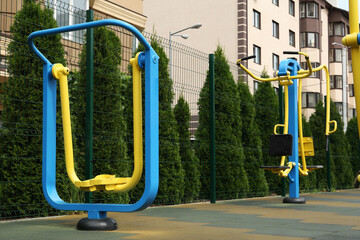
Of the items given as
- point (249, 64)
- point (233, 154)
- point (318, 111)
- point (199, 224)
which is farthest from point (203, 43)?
point (199, 224)

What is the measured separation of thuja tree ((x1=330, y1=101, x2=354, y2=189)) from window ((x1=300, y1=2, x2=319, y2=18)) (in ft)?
69.6

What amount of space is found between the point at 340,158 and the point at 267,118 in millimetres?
5162

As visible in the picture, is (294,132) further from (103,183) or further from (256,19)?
(256,19)

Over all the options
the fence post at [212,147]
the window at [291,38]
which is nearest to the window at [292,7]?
the window at [291,38]

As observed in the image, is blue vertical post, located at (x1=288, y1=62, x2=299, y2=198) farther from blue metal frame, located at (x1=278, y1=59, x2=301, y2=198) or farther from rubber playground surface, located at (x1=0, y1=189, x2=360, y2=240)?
rubber playground surface, located at (x1=0, y1=189, x2=360, y2=240)

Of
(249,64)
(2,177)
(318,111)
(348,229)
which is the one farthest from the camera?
(249,64)

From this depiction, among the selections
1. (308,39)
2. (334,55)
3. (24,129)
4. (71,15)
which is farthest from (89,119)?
(334,55)

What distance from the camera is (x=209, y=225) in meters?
6.10

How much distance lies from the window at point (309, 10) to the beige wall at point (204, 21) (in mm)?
10464

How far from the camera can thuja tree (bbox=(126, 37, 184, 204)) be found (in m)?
9.47

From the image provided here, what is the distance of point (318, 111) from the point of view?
682 inches

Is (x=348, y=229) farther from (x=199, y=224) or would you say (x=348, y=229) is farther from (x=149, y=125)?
(x=149, y=125)

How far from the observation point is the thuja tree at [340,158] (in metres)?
17.4

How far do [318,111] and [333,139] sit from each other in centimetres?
121
